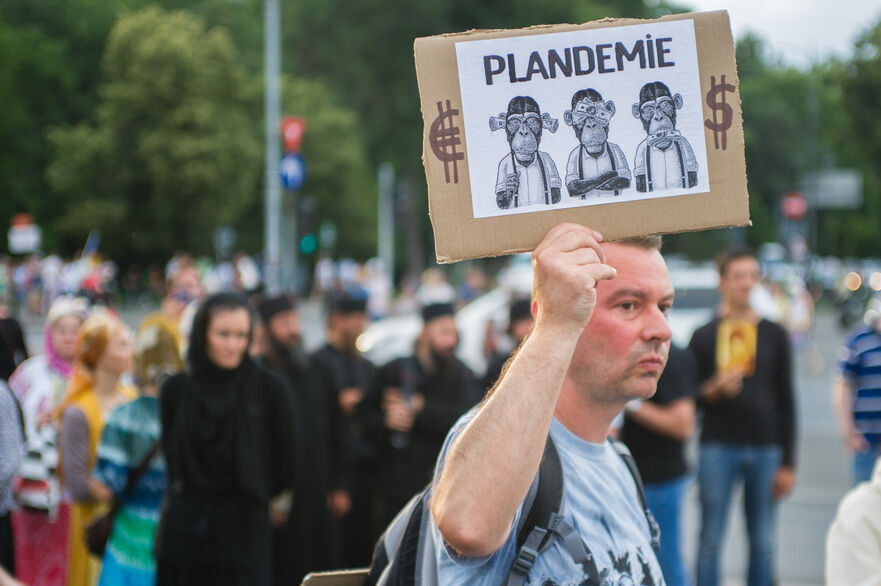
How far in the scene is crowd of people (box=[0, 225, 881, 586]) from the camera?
173cm

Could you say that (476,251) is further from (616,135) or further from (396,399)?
(396,399)

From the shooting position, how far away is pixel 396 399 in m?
6.39

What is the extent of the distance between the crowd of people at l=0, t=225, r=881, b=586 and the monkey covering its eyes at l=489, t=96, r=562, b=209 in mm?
98

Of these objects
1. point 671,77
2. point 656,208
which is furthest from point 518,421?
point 671,77

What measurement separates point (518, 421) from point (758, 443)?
4857mm

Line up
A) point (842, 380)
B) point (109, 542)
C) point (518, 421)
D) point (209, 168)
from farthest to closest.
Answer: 1. point (209, 168)
2. point (842, 380)
3. point (109, 542)
4. point (518, 421)

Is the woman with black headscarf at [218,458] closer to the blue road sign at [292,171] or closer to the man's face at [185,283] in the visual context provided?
the man's face at [185,283]

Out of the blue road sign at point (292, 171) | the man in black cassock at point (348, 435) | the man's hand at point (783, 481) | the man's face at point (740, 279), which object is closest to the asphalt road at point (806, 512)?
the man's hand at point (783, 481)

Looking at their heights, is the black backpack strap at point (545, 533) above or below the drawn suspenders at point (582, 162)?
below

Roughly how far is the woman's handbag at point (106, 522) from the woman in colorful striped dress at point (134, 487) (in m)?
0.01

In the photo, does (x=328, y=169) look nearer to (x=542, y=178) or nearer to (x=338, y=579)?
(x=338, y=579)

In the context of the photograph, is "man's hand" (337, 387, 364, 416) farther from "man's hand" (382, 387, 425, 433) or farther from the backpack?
the backpack

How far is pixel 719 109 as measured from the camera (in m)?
1.96

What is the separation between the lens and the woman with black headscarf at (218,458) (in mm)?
4246
